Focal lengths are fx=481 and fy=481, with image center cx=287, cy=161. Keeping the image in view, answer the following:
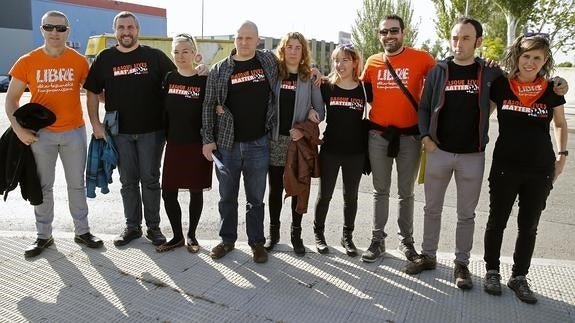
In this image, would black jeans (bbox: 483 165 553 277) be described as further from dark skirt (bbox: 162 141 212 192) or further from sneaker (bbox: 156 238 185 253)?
sneaker (bbox: 156 238 185 253)

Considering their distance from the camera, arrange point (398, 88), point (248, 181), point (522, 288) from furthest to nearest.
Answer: point (248, 181) < point (398, 88) < point (522, 288)

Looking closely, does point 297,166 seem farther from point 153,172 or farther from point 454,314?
point 454,314

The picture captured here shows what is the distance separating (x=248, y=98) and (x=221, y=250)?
1.40 metres

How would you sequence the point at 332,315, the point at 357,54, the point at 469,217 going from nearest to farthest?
the point at 332,315 → the point at 469,217 → the point at 357,54

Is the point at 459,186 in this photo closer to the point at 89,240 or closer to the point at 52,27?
the point at 89,240

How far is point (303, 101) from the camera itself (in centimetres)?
420

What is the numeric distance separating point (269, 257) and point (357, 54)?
198 centimetres

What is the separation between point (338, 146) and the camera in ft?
13.9

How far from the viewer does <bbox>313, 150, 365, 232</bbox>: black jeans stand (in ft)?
14.1

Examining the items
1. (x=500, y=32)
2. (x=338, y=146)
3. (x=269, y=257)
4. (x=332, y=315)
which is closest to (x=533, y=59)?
(x=338, y=146)

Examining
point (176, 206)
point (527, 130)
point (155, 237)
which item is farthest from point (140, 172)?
point (527, 130)

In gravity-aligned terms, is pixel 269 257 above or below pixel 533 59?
below

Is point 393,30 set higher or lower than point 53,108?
higher

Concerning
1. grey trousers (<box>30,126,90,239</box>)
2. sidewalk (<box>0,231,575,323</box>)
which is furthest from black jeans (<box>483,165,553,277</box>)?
grey trousers (<box>30,126,90,239</box>)
